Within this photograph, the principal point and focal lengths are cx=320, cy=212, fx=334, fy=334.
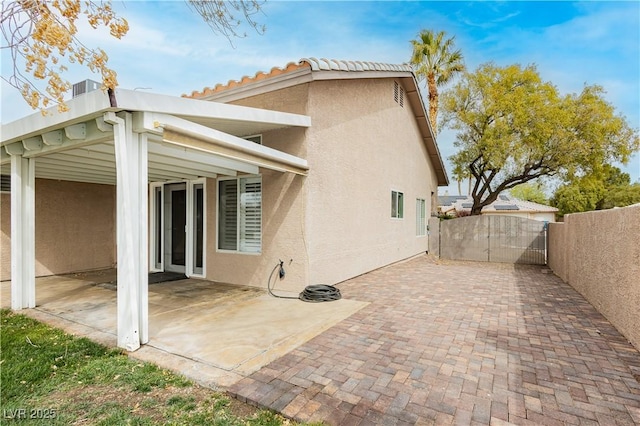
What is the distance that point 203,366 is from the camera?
395cm

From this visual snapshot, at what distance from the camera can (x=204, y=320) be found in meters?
5.61

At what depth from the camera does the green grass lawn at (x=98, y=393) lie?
2979 millimetres

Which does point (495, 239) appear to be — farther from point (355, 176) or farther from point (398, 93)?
point (355, 176)

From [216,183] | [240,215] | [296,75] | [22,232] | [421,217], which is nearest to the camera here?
[22,232]

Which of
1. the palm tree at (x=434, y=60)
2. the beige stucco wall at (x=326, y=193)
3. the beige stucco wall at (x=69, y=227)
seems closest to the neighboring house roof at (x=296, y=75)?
the beige stucco wall at (x=326, y=193)

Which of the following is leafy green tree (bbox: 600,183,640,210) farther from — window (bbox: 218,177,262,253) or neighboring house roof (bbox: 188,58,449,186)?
window (bbox: 218,177,262,253)

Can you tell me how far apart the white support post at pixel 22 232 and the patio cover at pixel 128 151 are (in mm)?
14

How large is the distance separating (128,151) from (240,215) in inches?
163

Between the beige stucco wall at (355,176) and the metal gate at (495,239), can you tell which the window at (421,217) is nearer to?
the metal gate at (495,239)

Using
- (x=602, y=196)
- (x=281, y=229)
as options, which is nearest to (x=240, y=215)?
(x=281, y=229)

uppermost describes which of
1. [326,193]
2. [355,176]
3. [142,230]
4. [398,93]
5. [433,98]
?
[433,98]

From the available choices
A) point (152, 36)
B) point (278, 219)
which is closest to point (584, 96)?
point (278, 219)

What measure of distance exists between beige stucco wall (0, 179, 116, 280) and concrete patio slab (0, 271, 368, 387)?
1367 millimetres

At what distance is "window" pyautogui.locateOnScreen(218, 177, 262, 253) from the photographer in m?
8.13
